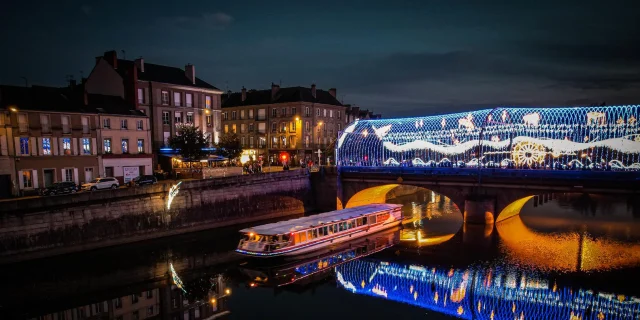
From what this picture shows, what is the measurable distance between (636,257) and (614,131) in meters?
11.6

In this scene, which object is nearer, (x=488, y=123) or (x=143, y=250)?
(x=143, y=250)

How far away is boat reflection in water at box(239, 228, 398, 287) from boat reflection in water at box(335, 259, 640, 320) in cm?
165

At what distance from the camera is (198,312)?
26.9m

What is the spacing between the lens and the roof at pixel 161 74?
207 feet

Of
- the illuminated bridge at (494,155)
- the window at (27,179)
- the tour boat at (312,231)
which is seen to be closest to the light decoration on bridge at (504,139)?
the illuminated bridge at (494,155)

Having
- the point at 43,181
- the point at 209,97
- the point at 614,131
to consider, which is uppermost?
the point at 209,97

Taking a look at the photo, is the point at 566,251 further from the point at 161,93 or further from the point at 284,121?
the point at 284,121

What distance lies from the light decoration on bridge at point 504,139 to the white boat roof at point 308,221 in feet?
28.5

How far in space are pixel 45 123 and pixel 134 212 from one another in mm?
16098

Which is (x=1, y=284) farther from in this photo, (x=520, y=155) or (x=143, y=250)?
(x=520, y=155)

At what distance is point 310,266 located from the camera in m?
34.6

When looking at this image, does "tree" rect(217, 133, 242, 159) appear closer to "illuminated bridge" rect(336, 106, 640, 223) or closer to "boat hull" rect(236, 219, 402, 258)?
"illuminated bridge" rect(336, 106, 640, 223)

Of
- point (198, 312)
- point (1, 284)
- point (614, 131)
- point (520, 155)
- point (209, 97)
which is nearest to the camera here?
point (198, 312)

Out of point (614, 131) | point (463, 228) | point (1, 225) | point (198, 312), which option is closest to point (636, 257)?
point (614, 131)
